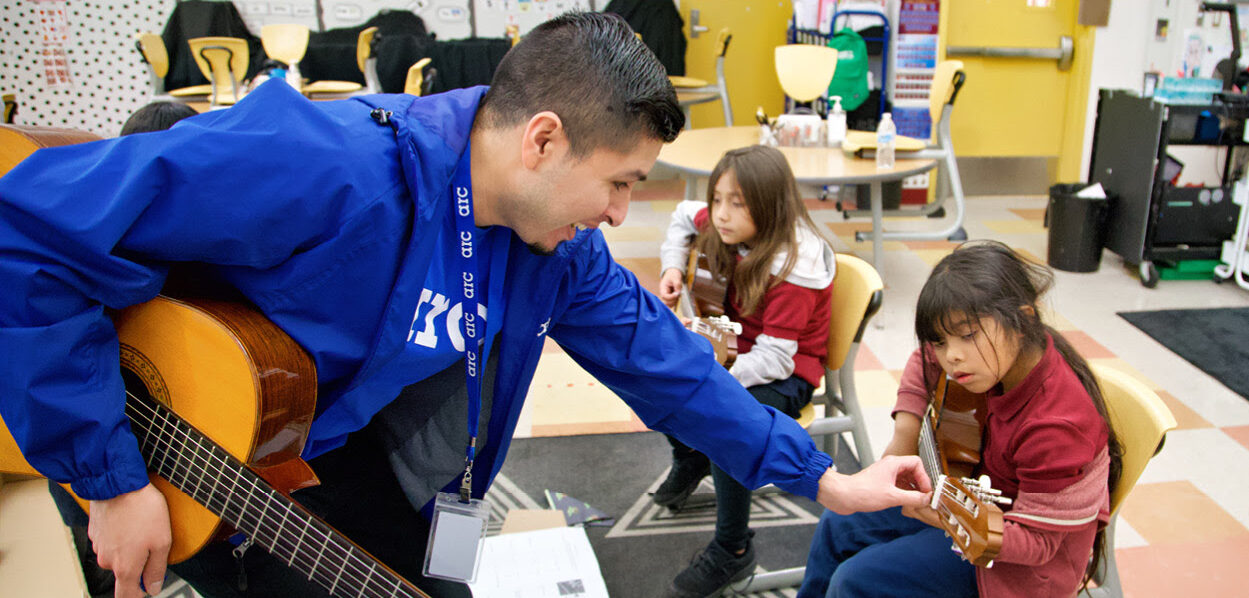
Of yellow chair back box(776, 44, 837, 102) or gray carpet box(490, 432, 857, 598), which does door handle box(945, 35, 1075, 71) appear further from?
gray carpet box(490, 432, 857, 598)

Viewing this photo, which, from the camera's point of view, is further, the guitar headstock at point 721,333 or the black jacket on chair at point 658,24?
the black jacket on chair at point 658,24

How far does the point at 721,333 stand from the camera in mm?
2184

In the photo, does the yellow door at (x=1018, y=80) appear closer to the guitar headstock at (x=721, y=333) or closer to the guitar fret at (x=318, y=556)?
the guitar headstock at (x=721, y=333)

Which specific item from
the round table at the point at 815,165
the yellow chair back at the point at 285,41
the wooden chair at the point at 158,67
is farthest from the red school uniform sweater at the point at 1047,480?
the yellow chair back at the point at 285,41

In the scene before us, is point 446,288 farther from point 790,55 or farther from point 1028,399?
point 790,55

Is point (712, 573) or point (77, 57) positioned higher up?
point (77, 57)

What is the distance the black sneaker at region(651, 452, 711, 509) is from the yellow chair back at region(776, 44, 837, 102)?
334 cm

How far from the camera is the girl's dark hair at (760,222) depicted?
7.69 ft

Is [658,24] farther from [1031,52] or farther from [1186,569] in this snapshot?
[1186,569]

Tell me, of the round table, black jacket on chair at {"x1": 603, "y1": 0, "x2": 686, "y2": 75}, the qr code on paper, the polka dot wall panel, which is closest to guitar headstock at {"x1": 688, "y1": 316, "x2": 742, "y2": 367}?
the qr code on paper

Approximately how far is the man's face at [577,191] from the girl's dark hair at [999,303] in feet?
2.27

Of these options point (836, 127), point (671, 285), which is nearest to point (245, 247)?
point (671, 285)

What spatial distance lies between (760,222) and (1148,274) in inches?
130

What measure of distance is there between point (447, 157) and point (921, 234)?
4.06m
